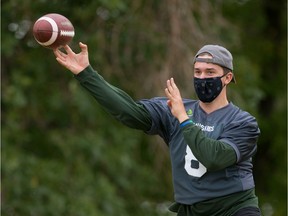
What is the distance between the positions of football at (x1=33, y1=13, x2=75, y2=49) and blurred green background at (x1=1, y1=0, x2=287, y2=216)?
482cm

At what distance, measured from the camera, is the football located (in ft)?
23.0

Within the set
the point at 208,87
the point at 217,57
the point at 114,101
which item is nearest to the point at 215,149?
the point at 208,87

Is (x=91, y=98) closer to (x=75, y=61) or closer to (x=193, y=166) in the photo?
(x=75, y=61)

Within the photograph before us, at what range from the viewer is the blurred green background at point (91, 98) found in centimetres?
1321

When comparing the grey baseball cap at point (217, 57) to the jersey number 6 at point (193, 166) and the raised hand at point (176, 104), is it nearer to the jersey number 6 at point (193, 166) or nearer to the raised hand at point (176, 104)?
the raised hand at point (176, 104)

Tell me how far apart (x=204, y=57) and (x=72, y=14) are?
6.87m

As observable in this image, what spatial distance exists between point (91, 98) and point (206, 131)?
724 cm

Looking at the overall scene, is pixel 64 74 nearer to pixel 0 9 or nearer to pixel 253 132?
pixel 0 9

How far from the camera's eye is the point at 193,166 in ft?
22.3

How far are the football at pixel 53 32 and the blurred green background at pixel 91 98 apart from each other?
190 inches

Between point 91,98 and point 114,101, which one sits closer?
point 114,101

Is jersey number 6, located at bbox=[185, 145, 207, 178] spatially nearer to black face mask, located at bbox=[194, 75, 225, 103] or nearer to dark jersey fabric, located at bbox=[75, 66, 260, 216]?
dark jersey fabric, located at bbox=[75, 66, 260, 216]

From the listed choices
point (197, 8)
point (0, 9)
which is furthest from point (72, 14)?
point (197, 8)

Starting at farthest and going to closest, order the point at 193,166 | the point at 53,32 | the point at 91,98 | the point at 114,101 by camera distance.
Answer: the point at 91,98
the point at 53,32
the point at 114,101
the point at 193,166
